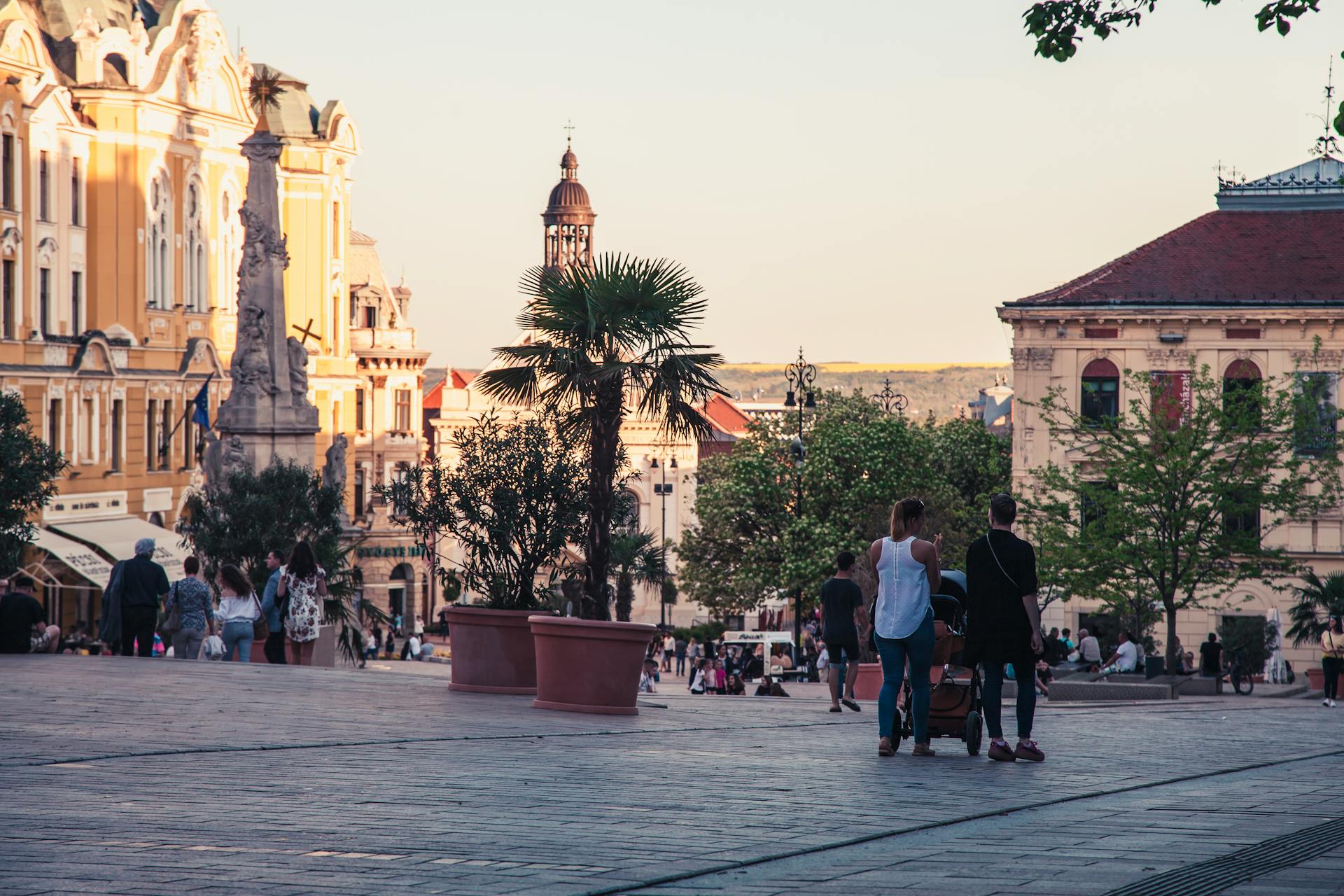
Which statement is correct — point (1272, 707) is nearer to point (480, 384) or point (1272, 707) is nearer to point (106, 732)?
point (480, 384)

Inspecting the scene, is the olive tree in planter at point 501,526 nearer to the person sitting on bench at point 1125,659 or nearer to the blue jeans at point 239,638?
the blue jeans at point 239,638

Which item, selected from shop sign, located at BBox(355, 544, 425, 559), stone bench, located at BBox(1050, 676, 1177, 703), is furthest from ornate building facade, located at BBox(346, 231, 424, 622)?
stone bench, located at BBox(1050, 676, 1177, 703)

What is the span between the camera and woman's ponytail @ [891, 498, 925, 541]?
12.1 metres

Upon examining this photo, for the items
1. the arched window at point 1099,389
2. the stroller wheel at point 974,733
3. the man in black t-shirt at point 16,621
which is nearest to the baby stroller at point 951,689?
the stroller wheel at point 974,733

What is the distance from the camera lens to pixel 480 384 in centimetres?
2112

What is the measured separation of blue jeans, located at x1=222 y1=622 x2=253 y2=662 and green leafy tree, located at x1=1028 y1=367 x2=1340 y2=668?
22.3m

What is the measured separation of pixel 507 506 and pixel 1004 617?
7.83m

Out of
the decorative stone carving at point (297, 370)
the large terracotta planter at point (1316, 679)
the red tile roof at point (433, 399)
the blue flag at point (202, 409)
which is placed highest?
the red tile roof at point (433, 399)

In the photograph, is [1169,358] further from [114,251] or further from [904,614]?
[904,614]

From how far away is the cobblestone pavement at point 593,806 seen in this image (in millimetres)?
7105

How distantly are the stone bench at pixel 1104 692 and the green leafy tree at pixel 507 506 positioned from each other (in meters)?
10.1

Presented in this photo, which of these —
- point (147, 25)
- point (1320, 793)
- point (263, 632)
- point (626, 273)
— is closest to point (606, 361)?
point (626, 273)

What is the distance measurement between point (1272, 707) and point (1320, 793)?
14.8 meters

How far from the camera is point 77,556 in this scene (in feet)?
161
